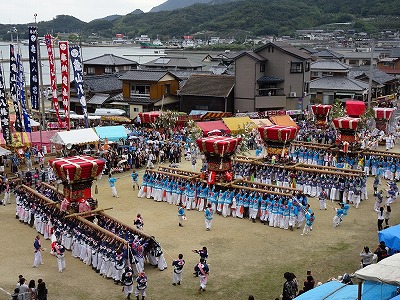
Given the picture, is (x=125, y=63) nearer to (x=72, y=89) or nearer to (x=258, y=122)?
(x=72, y=89)

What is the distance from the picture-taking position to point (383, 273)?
11422 millimetres

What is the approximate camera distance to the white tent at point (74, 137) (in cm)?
3328

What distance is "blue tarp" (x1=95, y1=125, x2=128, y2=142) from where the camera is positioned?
119 ft

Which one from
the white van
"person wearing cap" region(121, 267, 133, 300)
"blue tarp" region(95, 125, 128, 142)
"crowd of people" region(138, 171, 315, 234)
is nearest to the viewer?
"person wearing cap" region(121, 267, 133, 300)

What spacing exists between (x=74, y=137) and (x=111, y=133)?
3634 millimetres

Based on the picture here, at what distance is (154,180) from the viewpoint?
27719mm

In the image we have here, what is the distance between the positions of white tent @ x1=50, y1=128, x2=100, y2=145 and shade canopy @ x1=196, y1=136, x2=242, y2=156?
11.0 metres

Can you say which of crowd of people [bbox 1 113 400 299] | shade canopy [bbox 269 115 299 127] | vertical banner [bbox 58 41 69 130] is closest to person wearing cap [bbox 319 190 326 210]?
crowd of people [bbox 1 113 400 299]

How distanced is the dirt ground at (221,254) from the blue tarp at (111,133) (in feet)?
33.9

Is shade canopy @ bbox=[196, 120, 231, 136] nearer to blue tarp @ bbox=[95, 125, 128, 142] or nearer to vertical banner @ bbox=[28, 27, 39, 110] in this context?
blue tarp @ bbox=[95, 125, 128, 142]

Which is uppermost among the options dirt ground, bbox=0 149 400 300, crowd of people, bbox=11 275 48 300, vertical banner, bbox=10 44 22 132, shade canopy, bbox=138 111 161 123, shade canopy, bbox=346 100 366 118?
vertical banner, bbox=10 44 22 132

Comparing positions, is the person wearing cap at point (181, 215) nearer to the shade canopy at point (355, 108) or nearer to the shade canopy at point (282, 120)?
the shade canopy at point (355, 108)

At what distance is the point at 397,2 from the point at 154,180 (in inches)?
5429

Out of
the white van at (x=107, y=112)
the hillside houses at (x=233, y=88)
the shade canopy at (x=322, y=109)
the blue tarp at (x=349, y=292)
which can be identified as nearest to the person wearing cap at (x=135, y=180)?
the blue tarp at (x=349, y=292)
